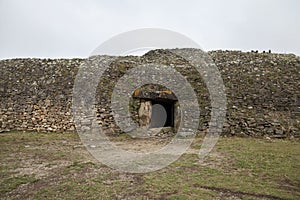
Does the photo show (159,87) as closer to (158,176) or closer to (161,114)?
(161,114)

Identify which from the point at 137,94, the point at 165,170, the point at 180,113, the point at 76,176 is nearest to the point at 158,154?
the point at 165,170

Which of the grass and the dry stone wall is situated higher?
the dry stone wall

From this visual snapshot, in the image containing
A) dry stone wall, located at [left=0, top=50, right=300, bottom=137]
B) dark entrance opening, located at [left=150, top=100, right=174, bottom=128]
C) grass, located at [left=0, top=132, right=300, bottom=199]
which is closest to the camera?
grass, located at [left=0, top=132, right=300, bottom=199]

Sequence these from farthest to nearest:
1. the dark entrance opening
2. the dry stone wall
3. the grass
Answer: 1. the dark entrance opening
2. the dry stone wall
3. the grass

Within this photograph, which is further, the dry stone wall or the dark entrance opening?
the dark entrance opening

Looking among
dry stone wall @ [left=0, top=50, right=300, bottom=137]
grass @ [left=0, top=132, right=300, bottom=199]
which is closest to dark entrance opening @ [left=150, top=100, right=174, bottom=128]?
dry stone wall @ [left=0, top=50, right=300, bottom=137]

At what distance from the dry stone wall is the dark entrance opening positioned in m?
1.03

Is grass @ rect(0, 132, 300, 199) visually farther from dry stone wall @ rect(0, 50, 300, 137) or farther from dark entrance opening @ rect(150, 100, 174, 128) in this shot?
dark entrance opening @ rect(150, 100, 174, 128)

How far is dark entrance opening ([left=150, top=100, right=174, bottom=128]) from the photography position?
13992 mm

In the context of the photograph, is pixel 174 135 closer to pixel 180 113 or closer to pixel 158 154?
pixel 180 113

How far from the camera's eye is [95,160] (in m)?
8.01

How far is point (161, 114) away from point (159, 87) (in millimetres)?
1671

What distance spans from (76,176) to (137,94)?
24.0ft

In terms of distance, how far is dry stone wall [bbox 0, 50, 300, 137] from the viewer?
1241cm
